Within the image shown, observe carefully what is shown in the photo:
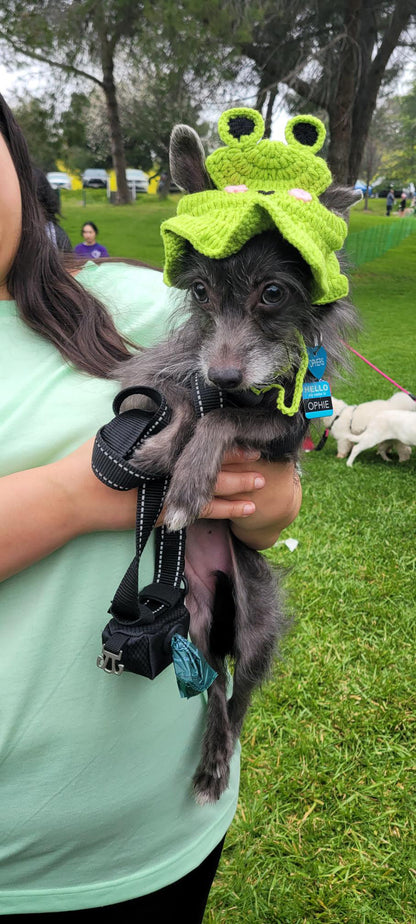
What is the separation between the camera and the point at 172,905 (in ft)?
4.71

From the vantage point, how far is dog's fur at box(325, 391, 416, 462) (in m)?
6.97

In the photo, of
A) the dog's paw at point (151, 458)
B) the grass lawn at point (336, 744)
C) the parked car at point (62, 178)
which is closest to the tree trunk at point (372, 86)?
the grass lawn at point (336, 744)

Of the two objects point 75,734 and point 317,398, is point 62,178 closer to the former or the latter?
point 317,398

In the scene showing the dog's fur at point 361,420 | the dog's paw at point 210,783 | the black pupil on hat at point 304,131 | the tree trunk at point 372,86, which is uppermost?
the tree trunk at point 372,86

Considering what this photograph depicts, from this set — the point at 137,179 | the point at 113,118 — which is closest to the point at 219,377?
the point at 113,118

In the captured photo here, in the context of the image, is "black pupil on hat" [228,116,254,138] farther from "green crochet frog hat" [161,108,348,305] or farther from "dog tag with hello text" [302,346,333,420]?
"dog tag with hello text" [302,346,333,420]

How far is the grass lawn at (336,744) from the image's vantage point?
261cm

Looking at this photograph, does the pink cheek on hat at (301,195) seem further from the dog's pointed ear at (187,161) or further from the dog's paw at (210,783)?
the dog's paw at (210,783)

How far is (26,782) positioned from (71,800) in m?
0.09

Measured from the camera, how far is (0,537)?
120 centimetres

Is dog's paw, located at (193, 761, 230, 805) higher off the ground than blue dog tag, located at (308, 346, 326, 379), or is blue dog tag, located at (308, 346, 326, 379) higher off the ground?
blue dog tag, located at (308, 346, 326, 379)

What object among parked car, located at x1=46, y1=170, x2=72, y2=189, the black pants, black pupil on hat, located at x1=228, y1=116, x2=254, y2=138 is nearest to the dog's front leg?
→ black pupil on hat, located at x1=228, y1=116, x2=254, y2=138

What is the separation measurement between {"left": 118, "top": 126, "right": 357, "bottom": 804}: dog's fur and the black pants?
182 millimetres

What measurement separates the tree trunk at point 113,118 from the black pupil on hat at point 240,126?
16075 mm
